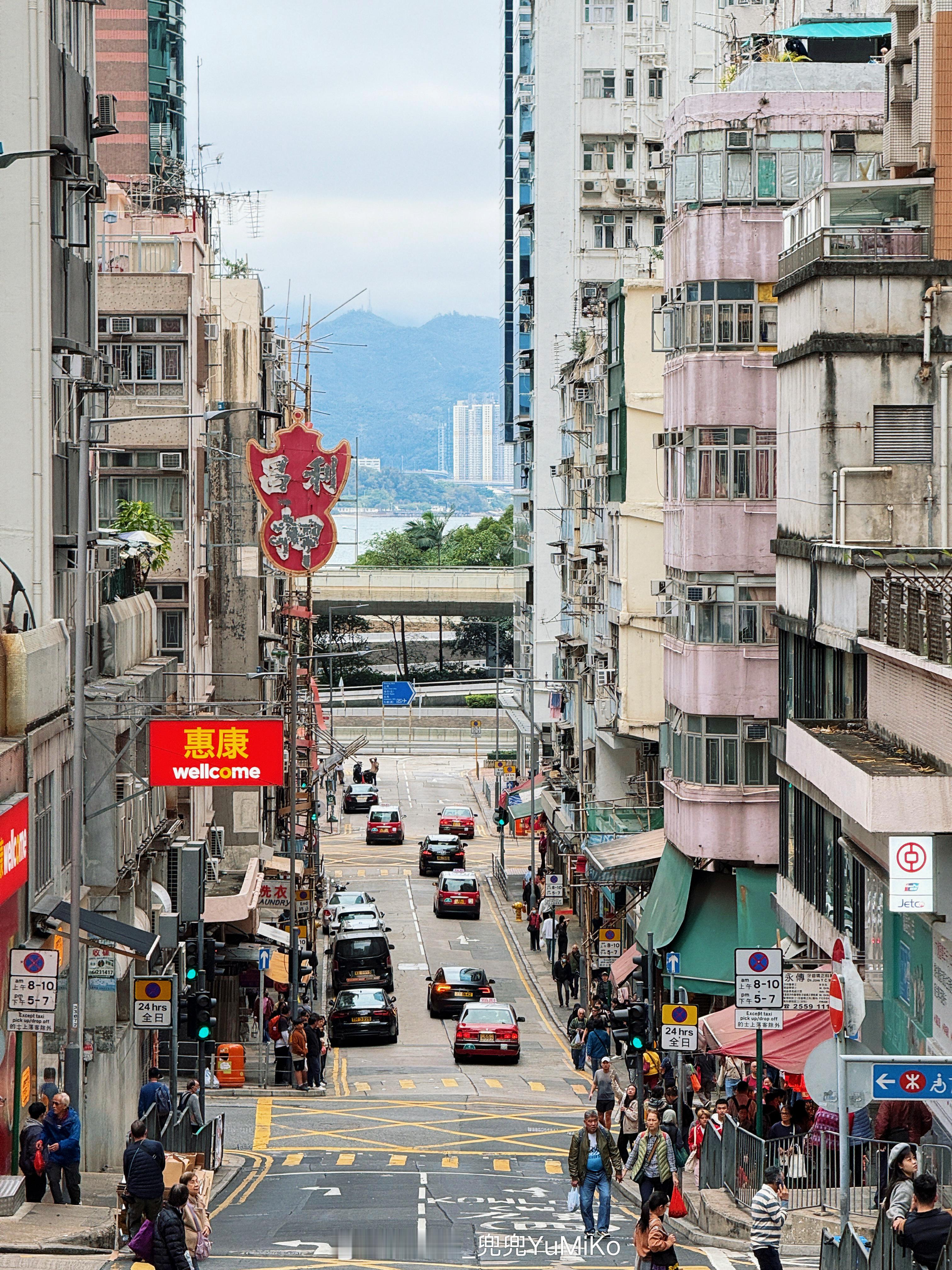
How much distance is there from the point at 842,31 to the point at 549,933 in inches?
1040

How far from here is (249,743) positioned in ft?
94.7

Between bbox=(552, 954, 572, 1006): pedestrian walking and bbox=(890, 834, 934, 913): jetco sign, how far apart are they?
3107 cm

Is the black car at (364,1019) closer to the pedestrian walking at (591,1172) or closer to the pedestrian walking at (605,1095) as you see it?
the pedestrian walking at (605,1095)

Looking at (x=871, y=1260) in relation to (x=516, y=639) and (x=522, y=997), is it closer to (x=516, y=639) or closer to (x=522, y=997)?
(x=522, y=997)

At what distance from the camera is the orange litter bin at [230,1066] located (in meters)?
39.3

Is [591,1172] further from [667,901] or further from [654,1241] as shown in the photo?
[667,901]

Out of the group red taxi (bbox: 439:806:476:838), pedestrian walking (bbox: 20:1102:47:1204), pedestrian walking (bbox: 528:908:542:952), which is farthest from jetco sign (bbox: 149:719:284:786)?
red taxi (bbox: 439:806:476:838)

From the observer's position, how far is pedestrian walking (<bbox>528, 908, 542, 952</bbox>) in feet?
193

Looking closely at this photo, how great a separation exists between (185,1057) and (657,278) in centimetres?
2424

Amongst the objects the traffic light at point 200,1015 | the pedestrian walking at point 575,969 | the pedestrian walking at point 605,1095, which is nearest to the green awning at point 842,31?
the pedestrian walking at point 605,1095

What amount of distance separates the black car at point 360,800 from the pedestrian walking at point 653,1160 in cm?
6896

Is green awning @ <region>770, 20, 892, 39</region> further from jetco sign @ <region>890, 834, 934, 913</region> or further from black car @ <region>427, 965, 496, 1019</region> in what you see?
jetco sign @ <region>890, 834, 934, 913</region>

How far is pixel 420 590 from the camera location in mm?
111938

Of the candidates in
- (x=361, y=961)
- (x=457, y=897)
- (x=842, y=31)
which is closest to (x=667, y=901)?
(x=361, y=961)
